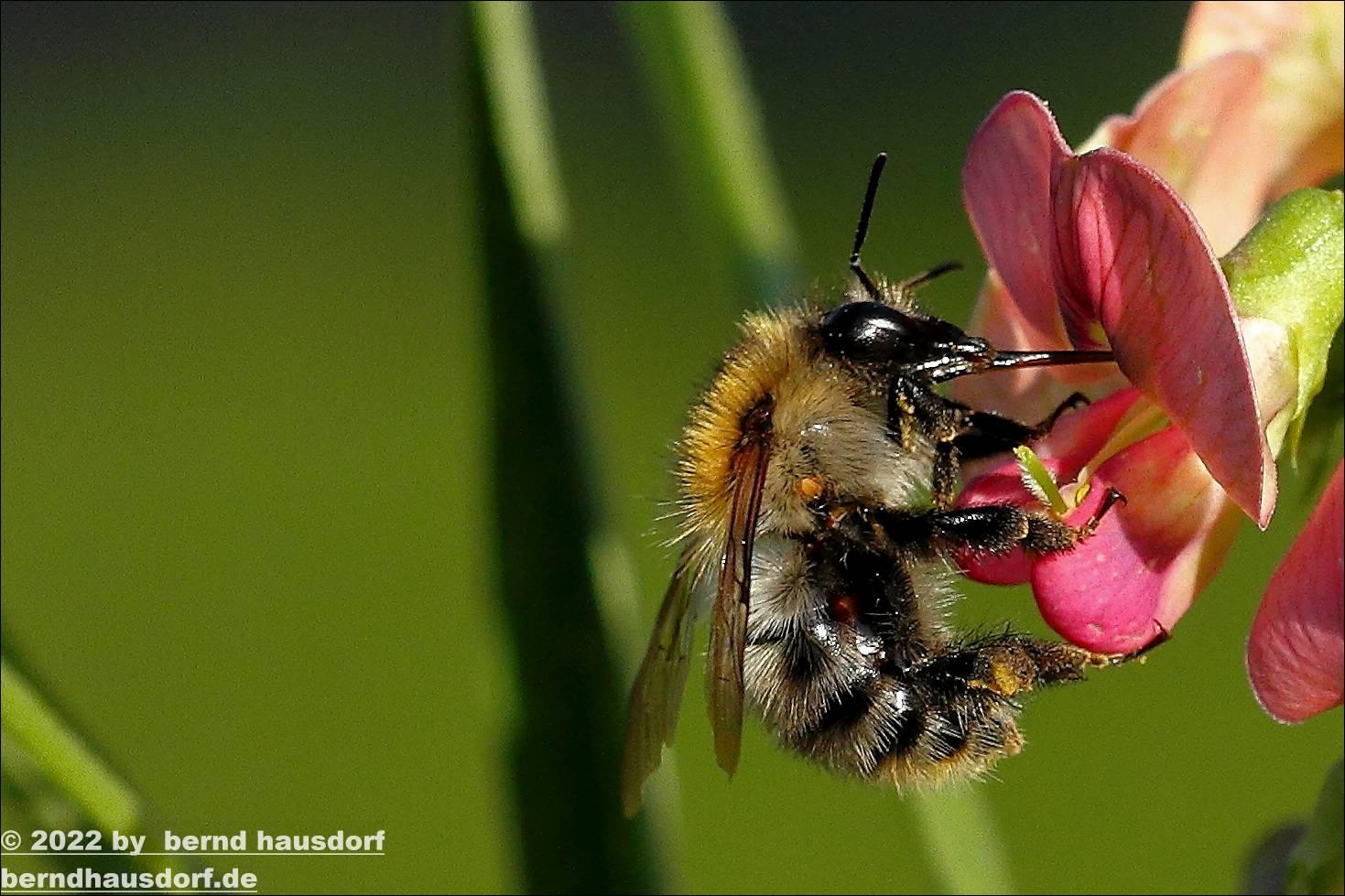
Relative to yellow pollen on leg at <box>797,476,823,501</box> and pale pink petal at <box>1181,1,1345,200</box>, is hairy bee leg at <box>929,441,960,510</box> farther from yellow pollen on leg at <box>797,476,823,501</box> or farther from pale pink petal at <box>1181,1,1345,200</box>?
pale pink petal at <box>1181,1,1345,200</box>

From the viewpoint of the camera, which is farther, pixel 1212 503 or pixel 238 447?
pixel 238 447

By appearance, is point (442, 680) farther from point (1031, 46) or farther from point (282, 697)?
point (1031, 46)

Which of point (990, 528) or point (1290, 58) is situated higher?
point (1290, 58)

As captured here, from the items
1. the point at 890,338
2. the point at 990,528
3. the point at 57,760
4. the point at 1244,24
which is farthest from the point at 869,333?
the point at 57,760

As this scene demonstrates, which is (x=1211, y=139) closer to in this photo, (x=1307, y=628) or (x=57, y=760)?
(x=1307, y=628)

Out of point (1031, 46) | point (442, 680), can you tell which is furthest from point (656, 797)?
point (1031, 46)

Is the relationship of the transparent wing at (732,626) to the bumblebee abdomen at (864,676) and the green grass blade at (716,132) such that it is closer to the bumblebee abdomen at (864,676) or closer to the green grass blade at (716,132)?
the bumblebee abdomen at (864,676)
